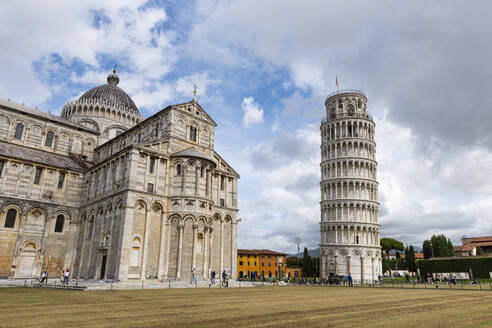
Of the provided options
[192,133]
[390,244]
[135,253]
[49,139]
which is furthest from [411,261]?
[49,139]

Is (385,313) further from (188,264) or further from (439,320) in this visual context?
(188,264)

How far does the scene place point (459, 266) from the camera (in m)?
57.1

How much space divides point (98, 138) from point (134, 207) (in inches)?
875

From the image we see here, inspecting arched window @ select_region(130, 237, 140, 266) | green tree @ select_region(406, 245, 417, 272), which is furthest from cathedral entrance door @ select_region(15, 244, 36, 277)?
green tree @ select_region(406, 245, 417, 272)

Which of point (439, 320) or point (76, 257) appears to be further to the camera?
point (76, 257)

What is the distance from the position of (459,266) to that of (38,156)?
64596mm

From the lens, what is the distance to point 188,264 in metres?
31.9

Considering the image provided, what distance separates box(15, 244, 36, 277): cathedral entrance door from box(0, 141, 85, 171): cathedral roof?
9.36m

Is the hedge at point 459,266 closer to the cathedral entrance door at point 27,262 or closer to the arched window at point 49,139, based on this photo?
the cathedral entrance door at point 27,262

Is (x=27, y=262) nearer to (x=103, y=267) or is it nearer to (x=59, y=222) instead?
(x=59, y=222)

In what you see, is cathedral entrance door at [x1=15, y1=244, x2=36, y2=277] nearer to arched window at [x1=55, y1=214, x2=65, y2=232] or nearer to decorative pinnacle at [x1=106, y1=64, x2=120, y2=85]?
arched window at [x1=55, y1=214, x2=65, y2=232]

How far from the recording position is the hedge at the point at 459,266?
5362 cm

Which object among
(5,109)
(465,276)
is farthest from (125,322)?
(465,276)

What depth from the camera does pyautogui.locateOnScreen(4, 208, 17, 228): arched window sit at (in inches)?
1369
